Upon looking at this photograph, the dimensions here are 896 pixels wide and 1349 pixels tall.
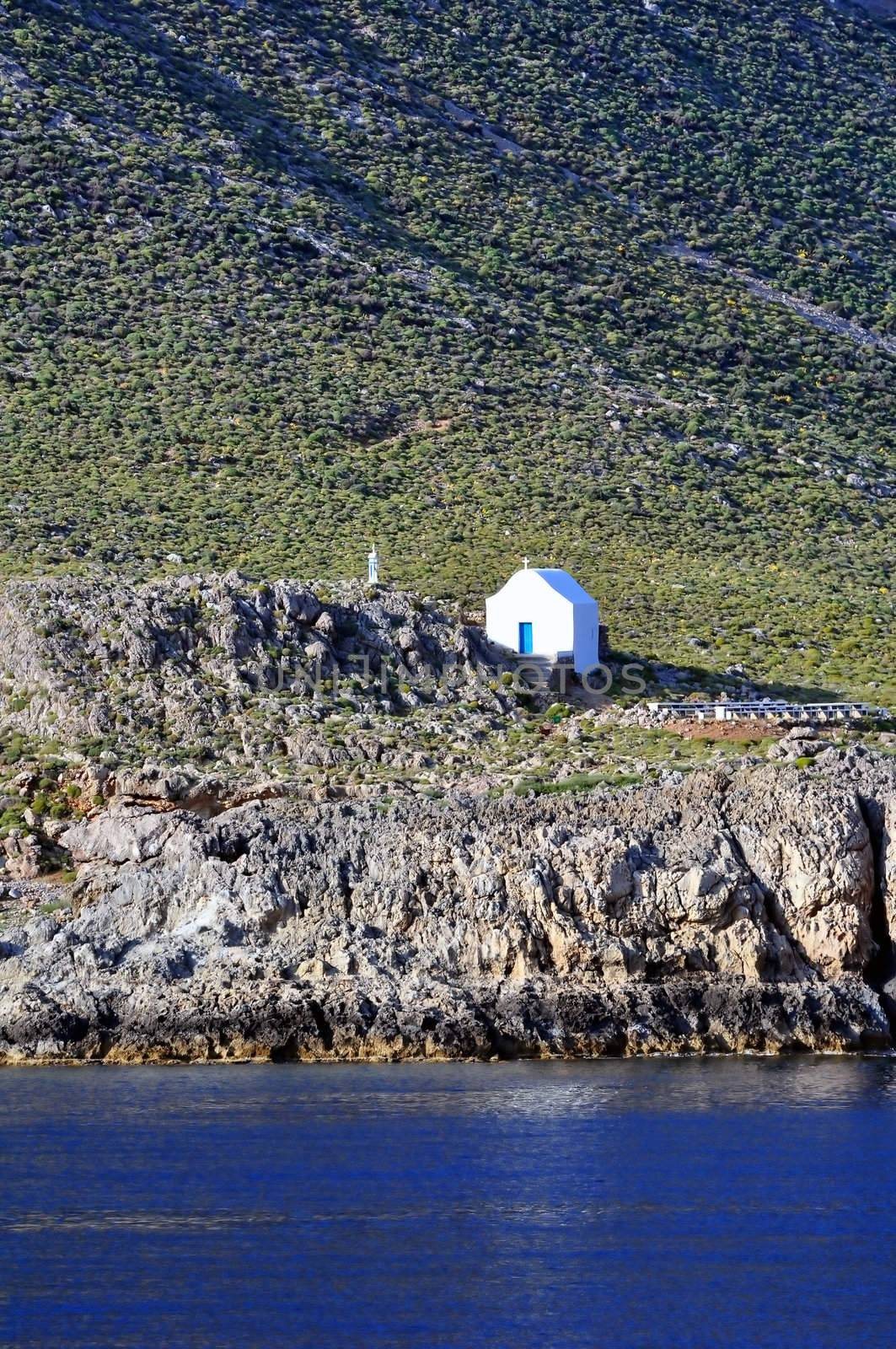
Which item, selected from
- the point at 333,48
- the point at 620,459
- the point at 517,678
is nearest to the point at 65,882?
the point at 517,678

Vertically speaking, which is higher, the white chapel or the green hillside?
the green hillside

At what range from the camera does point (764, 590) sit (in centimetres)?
6862

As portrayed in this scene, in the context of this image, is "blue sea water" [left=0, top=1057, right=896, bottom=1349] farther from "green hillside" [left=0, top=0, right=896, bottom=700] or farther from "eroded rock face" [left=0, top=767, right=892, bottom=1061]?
"green hillside" [left=0, top=0, right=896, bottom=700]

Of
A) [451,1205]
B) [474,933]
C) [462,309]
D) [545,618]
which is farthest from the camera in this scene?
[462,309]

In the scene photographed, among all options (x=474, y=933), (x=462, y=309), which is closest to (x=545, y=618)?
(x=474, y=933)

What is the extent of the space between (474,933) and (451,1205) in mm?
11879

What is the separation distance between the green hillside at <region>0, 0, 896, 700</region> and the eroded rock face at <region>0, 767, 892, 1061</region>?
1306 centimetres

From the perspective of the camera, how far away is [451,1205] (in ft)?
115

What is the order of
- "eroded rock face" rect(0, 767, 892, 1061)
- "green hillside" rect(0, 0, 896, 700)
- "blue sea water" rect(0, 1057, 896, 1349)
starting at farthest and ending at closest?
"green hillside" rect(0, 0, 896, 700), "eroded rock face" rect(0, 767, 892, 1061), "blue sea water" rect(0, 1057, 896, 1349)

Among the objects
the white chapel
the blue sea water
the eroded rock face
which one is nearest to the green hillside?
the white chapel

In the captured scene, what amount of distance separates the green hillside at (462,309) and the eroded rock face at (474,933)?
1306 cm

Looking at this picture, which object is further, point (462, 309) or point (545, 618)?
point (462, 309)

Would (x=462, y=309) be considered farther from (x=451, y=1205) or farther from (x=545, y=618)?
(x=451, y=1205)

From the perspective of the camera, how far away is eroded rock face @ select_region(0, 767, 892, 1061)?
4494 cm
